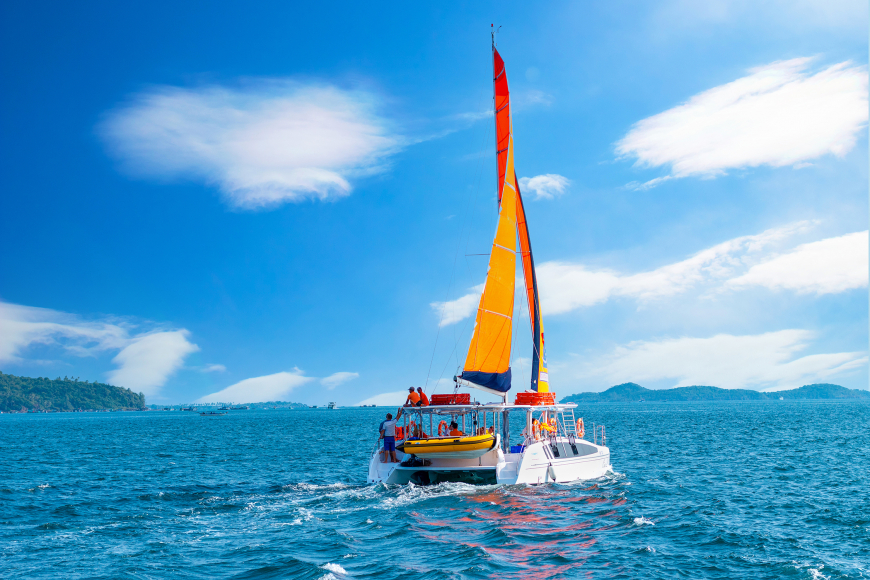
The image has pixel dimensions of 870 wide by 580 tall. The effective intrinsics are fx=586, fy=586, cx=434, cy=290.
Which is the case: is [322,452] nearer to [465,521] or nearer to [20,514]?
[20,514]

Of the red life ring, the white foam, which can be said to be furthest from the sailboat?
the white foam

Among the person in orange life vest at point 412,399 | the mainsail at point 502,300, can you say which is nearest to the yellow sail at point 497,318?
the mainsail at point 502,300

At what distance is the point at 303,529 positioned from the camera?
17.7 metres

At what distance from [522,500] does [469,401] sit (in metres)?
4.11

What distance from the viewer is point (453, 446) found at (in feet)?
69.5

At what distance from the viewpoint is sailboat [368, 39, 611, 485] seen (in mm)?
22172

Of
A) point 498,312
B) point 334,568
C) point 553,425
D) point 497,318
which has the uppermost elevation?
point 498,312

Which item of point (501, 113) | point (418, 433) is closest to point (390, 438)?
point (418, 433)

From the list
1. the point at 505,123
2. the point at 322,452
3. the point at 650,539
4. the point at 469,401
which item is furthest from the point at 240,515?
the point at 322,452

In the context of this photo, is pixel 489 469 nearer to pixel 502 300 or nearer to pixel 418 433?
pixel 418 433

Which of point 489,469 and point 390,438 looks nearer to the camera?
point 489,469

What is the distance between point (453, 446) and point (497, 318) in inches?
257

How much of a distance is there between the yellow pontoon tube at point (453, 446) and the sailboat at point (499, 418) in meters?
0.04

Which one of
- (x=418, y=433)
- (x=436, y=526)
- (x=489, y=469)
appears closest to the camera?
(x=436, y=526)
